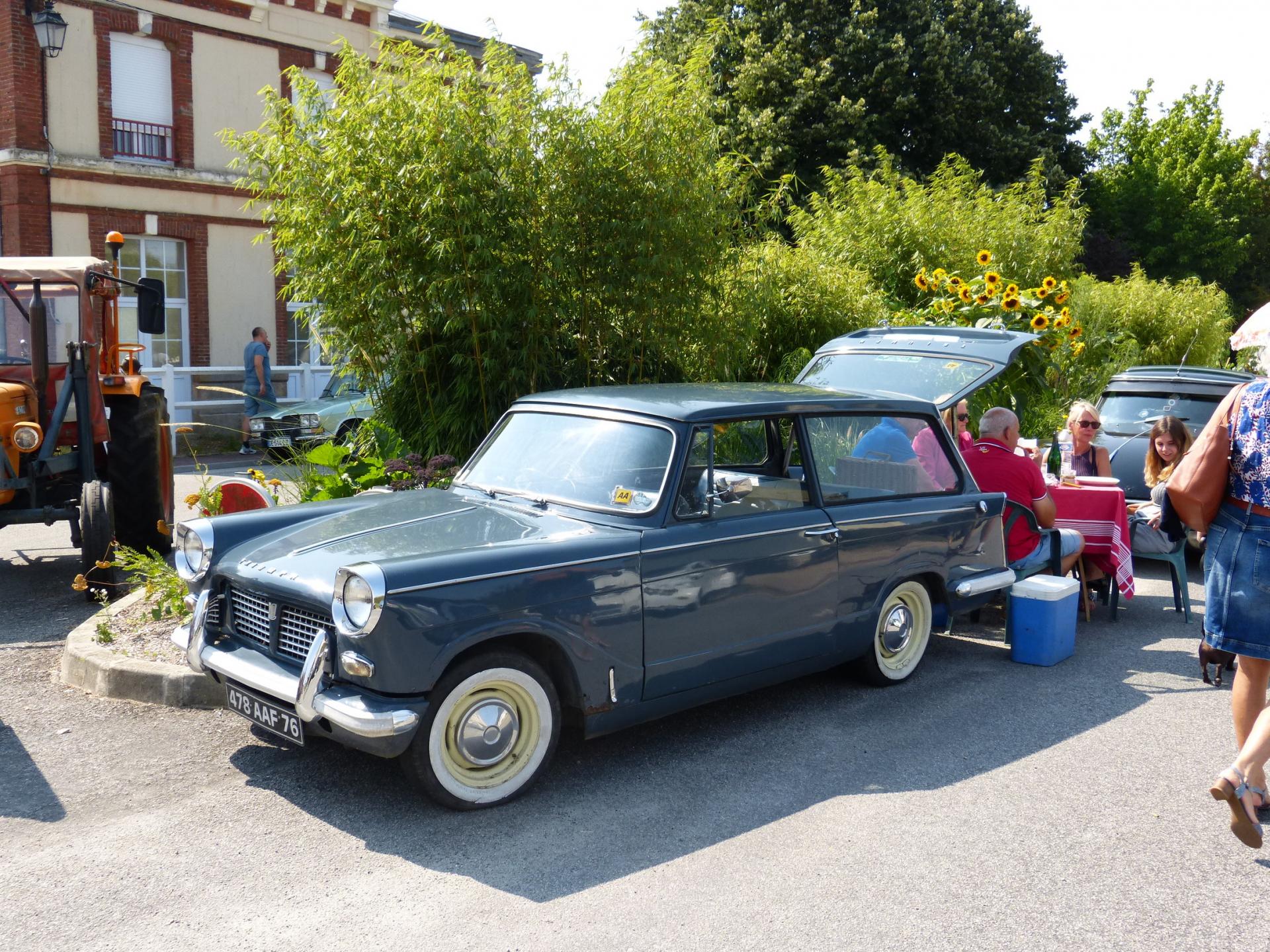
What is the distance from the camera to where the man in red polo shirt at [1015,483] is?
23.9ft

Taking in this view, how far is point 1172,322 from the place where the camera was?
22.0m

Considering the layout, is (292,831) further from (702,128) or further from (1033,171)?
(1033,171)

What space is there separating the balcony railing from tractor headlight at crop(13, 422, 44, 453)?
1421 centimetres

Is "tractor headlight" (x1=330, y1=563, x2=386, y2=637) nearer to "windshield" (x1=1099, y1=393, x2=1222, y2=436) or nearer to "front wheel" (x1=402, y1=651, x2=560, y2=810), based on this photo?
"front wheel" (x1=402, y1=651, x2=560, y2=810)

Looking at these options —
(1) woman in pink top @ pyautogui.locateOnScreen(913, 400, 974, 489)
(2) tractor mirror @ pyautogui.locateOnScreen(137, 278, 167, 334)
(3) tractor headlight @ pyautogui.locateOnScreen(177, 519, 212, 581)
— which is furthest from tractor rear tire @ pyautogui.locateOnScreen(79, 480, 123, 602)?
(1) woman in pink top @ pyautogui.locateOnScreen(913, 400, 974, 489)

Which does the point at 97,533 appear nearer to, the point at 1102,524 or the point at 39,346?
the point at 39,346

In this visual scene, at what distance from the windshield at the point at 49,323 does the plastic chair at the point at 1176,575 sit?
7.78 m

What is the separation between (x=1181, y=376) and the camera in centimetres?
1123

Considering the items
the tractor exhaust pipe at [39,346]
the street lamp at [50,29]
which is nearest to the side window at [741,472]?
the tractor exhaust pipe at [39,346]

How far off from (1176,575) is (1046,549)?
47.8 inches

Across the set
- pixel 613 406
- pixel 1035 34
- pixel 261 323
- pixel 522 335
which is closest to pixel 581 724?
pixel 613 406

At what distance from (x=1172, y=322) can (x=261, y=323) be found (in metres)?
17.7

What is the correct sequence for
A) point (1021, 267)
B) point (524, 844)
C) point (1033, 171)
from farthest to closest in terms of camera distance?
point (1033, 171) → point (1021, 267) → point (524, 844)

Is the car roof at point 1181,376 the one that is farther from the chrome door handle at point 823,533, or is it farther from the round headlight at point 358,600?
the round headlight at point 358,600
